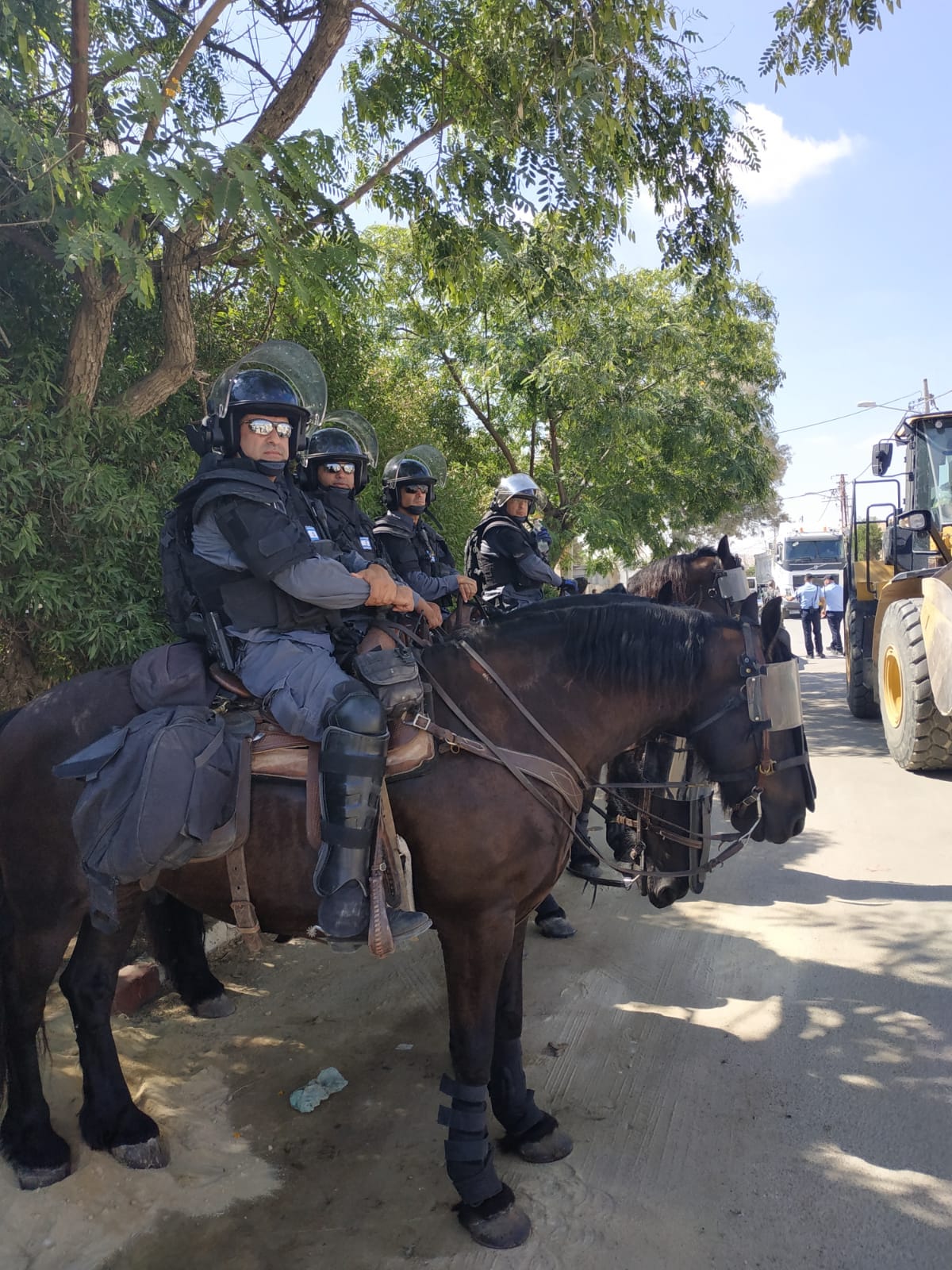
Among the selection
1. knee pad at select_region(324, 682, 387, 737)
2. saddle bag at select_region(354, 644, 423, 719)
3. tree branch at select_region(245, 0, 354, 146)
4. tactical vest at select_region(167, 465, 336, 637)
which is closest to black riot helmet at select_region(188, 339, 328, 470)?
tactical vest at select_region(167, 465, 336, 637)

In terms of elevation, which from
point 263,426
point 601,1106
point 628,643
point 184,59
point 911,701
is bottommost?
point 601,1106

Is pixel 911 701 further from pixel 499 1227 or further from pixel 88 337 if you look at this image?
pixel 88 337

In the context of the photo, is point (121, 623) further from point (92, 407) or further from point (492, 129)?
point (492, 129)

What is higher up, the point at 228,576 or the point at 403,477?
the point at 403,477

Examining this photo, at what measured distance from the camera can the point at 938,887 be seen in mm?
5422

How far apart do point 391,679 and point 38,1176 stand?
2.22m

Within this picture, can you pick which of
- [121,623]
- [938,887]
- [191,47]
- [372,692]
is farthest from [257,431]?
[938,887]

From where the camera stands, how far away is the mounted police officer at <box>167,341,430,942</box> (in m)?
2.65

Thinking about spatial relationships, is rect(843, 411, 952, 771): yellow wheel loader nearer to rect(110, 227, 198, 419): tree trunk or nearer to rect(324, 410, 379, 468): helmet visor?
rect(324, 410, 379, 468): helmet visor

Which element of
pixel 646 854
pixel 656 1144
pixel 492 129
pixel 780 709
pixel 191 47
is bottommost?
pixel 656 1144

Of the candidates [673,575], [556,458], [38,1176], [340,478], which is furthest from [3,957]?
[556,458]

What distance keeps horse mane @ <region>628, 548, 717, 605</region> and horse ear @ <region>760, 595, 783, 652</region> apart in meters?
2.03

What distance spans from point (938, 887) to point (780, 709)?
3349mm

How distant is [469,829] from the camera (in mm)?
2869
